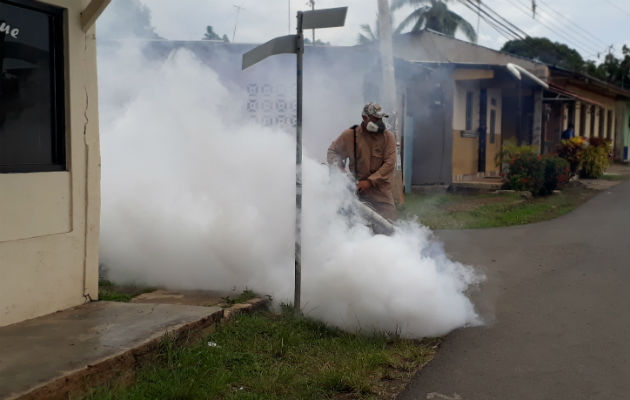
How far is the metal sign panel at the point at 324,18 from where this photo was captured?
4625 mm

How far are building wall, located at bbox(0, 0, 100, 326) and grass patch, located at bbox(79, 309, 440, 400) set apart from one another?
111 centimetres

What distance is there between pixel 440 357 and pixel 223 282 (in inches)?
90.0

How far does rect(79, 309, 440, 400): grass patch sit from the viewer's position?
352 cm

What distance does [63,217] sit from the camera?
448 centimetres

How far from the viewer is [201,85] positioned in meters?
8.06

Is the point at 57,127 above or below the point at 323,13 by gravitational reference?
below

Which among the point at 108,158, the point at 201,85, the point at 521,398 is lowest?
the point at 521,398

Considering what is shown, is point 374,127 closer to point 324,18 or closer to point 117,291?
point 324,18

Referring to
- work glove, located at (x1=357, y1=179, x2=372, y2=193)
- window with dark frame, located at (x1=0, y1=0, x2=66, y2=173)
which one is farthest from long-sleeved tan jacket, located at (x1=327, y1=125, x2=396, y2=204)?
window with dark frame, located at (x1=0, y1=0, x2=66, y2=173)

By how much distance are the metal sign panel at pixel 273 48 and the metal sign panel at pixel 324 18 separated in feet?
0.52

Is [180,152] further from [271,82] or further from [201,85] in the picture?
[271,82]

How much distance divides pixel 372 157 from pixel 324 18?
1.84 metres

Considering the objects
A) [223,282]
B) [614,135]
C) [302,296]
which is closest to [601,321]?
[302,296]

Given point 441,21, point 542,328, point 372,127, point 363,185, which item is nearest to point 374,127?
point 372,127
